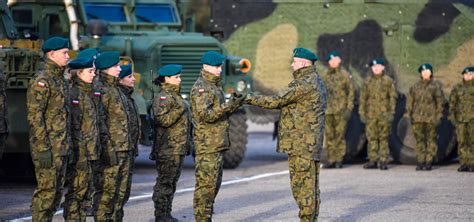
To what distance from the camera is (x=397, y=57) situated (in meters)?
19.8

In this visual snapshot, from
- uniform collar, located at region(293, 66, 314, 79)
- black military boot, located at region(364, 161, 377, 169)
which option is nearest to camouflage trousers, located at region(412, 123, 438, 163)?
black military boot, located at region(364, 161, 377, 169)

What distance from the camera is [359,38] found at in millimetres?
19922

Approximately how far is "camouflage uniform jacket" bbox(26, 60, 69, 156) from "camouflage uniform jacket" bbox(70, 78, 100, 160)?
295 mm

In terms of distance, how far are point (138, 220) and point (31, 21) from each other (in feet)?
19.8

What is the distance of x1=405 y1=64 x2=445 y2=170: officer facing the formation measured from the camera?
1875 centimetres

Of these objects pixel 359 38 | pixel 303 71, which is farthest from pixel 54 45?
pixel 359 38

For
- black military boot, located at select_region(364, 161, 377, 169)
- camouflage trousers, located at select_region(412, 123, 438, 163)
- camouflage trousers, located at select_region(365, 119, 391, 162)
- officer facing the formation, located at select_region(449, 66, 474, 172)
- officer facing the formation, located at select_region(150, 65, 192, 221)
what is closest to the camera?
officer facing the formation, located at select_region(150, 65, 192, 221)

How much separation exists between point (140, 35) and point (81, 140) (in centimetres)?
816

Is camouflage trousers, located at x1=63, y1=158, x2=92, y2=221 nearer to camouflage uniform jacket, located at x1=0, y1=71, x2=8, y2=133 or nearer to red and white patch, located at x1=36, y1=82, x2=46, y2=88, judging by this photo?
red and white patch, located at x1=36, y1=82, x2=46, y2=88

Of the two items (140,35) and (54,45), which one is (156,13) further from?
(54,45)

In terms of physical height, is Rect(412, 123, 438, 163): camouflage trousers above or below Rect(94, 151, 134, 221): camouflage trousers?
below

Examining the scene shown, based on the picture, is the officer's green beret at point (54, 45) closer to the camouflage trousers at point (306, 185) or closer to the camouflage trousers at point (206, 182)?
the camouflage trousers at point (206, 182)

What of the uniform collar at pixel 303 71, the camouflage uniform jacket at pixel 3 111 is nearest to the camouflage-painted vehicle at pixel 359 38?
the camouflage uniform jacket at pixel 3 111

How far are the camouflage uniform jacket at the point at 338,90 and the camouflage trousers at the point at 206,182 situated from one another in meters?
7.87
